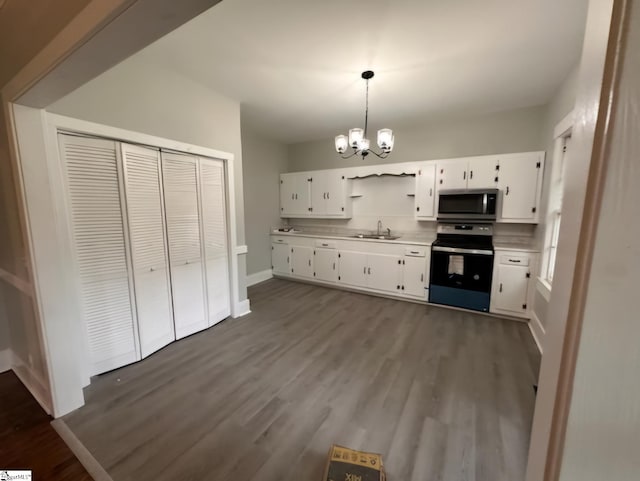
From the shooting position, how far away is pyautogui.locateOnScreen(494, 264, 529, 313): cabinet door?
3.24 metres

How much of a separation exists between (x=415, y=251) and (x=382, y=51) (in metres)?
2.59

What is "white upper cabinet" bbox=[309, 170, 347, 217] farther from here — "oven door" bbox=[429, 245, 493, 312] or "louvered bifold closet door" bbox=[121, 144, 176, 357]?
"louvered bifold closet door" bbox=[121, 144, 176, 357]

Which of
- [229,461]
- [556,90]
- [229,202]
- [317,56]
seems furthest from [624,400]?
[556,90]

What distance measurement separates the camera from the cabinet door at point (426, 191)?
12.8 ft

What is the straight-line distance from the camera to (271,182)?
16.9ft

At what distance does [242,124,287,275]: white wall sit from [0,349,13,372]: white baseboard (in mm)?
2858

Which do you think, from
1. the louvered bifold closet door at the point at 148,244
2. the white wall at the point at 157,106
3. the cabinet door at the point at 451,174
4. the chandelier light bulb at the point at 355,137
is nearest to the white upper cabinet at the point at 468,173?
the cabinet door at the point at 451,174

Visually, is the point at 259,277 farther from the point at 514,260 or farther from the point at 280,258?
the point at 514,260

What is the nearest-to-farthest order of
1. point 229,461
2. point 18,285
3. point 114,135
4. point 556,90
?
point 229,461, point 18,285, point 114,135, point 556,90

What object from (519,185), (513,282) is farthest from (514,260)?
(519,185)

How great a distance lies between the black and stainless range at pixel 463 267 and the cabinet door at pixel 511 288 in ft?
0.37

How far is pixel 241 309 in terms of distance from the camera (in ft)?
11.4

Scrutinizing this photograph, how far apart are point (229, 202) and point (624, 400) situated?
3.33 meters

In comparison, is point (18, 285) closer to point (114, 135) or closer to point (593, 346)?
point (114, 135)
